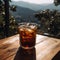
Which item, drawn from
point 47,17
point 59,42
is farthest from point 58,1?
point 59,42

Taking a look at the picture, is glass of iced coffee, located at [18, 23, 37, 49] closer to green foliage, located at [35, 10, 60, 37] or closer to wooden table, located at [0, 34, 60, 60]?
wooden table, located at [0, 34, 60, 60]

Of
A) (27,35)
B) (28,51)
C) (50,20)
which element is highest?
(27,35)

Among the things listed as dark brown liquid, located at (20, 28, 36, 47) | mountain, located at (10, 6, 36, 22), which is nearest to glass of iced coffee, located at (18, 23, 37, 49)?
dark brown liquid, located at (20, 28, 36, 47)

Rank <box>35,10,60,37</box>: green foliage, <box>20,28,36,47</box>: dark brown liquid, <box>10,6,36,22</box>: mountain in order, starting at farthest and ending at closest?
<box>35,10,60,37</box>: green foliage < <box>10,6,36,22</box>: mountain < <box>20,28,36,47</box>: dark brown liquid

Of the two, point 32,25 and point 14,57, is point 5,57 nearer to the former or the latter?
point 14,57

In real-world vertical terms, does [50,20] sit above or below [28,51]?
below

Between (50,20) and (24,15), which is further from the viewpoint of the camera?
(50,20)

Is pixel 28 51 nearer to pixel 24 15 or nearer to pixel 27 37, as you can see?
pixel 27 37

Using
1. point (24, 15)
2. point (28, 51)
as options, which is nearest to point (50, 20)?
point (24, 15)
